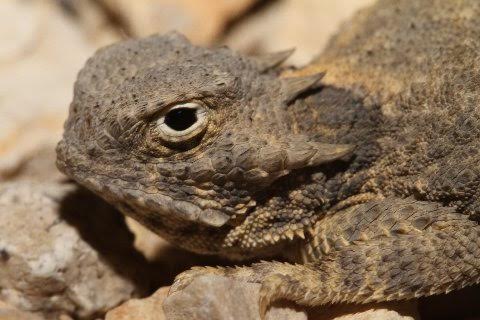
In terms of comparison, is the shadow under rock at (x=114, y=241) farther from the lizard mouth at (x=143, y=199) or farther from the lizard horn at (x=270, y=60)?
the lizard horn at (x=270, y=60)

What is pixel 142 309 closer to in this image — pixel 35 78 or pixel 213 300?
pixel 213 300

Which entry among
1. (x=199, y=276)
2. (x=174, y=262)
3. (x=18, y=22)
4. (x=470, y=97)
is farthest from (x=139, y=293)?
(x=18, y=22)

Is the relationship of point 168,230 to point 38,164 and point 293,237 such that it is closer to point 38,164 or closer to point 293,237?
point 293,237

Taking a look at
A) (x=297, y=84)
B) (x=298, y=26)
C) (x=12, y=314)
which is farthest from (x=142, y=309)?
(x=298, y=26)

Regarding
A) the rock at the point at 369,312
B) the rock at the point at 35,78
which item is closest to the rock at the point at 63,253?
the rock at the point at 35,78

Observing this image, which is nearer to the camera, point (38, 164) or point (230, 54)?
point (230, 54)

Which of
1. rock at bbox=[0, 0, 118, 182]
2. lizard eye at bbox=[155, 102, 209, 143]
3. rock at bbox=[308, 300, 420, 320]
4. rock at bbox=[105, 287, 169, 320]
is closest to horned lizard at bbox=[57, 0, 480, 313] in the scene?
lizard eye at bbox=[155, 102, 209, 143]
